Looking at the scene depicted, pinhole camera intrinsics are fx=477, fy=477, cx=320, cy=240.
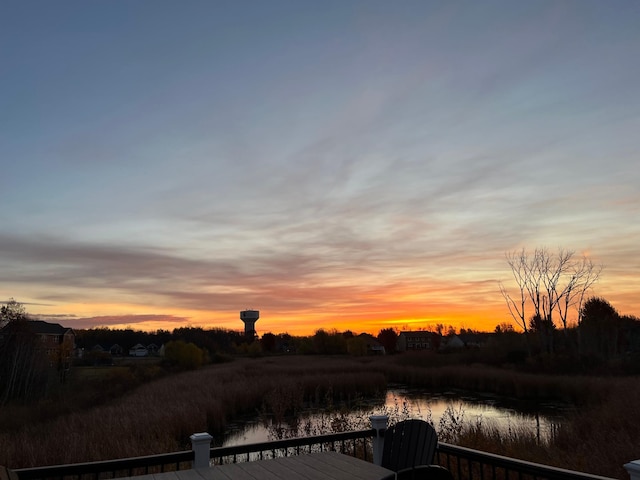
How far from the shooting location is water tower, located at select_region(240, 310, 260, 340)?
9381 cm

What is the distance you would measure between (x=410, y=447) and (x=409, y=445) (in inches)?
0.7

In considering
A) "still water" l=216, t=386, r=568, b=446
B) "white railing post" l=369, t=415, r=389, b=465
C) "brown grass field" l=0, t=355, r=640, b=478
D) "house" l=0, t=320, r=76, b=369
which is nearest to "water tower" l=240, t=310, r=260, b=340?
"house" l=0, t=320, r=76, b=369

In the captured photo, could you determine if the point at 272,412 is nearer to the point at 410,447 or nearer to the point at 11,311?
the point at 410,447

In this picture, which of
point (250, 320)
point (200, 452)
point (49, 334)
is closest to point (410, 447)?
point (200, 452)

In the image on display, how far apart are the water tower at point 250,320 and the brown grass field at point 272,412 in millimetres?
61434

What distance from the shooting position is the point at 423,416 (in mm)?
14477

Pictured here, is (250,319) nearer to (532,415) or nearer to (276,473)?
(532,415)

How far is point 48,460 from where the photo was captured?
8414 millimetres

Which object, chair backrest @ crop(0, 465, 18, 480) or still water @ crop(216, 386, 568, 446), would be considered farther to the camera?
still water @ crop(216, 386, 568, 446)

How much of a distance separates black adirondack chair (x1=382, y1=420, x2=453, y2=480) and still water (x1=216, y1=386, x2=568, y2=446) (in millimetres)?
6842

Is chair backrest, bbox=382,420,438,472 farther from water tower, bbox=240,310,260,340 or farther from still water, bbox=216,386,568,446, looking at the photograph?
water tower, bbox=240,310,260,340

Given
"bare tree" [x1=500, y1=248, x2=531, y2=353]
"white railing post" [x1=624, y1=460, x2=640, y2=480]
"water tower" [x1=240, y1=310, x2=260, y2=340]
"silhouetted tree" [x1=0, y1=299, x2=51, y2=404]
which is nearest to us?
"white railing post" [x1=624, y1=460, x2=640, y2=480]

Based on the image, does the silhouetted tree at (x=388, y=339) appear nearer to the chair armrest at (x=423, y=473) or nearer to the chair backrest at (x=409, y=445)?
the chair backrest at (x=409, y=445)

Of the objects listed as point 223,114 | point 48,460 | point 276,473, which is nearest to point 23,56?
point 223,114
